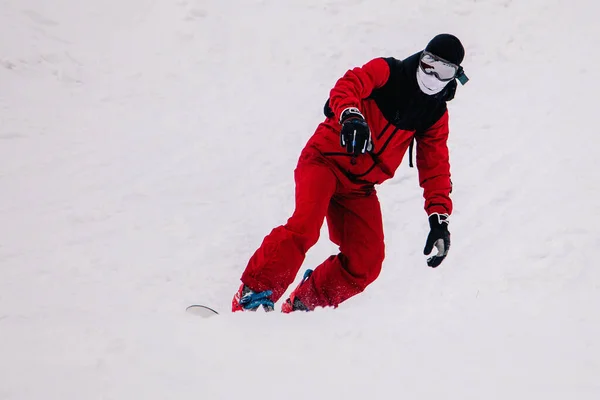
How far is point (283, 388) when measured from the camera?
253 cm

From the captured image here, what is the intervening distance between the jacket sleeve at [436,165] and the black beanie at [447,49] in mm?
423

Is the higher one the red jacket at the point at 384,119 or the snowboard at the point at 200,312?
the red jacket at the point at 384,119

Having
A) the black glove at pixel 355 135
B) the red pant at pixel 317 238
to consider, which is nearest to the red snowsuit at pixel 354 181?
the red pant at pixel 317 238

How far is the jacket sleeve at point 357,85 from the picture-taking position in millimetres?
3596

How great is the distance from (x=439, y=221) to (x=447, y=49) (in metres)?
1.08

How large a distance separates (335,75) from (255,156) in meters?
2.04

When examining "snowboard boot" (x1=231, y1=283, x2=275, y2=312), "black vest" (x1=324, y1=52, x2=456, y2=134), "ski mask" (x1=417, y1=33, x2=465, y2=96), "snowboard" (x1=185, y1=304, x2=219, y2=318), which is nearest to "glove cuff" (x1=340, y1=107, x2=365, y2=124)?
"black vest" (x1=324, y1=52, x2=456, y2=134)

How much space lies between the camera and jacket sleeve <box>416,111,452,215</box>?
406 centimetres

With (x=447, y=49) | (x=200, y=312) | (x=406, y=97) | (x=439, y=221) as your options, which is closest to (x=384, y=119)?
(x=406, y=97)

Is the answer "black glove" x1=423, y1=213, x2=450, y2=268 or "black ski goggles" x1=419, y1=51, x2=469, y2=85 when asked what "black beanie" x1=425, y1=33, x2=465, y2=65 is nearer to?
"black ski goggles" x1=419, y1=51, x2=469, y2=85

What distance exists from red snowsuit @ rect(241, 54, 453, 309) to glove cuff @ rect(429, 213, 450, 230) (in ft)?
0.19

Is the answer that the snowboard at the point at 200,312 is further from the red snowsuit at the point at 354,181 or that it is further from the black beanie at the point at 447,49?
the black beanie at the point at 447,49

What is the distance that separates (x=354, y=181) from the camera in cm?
397

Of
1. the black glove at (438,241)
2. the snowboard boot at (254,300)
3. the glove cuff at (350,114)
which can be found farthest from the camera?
the black glove at (438,241)
